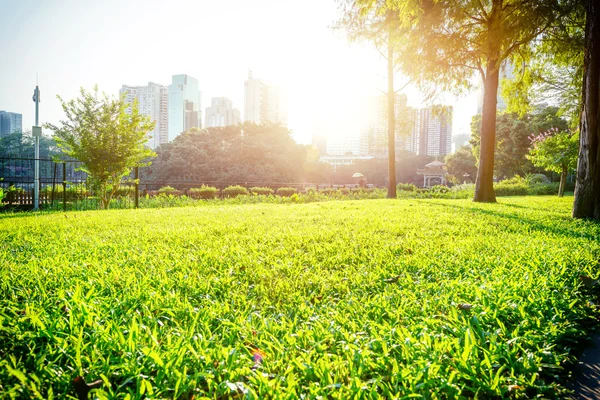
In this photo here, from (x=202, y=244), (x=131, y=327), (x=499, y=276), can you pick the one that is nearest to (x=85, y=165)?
(x=202, y=244)

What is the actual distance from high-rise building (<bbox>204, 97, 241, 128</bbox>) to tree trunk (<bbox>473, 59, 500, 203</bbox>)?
66.8 metres

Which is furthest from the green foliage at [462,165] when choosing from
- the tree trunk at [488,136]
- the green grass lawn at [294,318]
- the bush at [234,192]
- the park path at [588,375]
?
the park path at [588,375]

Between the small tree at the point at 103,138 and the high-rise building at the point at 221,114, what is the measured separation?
209 ft

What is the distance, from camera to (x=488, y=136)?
10438 millimetres

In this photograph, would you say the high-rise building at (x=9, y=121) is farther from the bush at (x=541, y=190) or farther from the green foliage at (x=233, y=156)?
the bush at (x=541, y=190)

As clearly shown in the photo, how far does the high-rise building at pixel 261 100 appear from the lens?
222 feet

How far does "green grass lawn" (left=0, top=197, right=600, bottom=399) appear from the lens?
1365 mm

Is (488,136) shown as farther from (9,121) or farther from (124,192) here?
(9,121)

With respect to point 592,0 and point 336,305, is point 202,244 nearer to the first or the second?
point 336,305

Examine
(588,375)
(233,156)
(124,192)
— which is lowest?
(588,375)

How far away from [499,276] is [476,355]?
1405mm

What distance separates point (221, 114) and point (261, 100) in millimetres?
12370

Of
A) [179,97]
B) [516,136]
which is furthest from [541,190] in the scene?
[179,97]

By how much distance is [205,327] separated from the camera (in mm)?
1819
